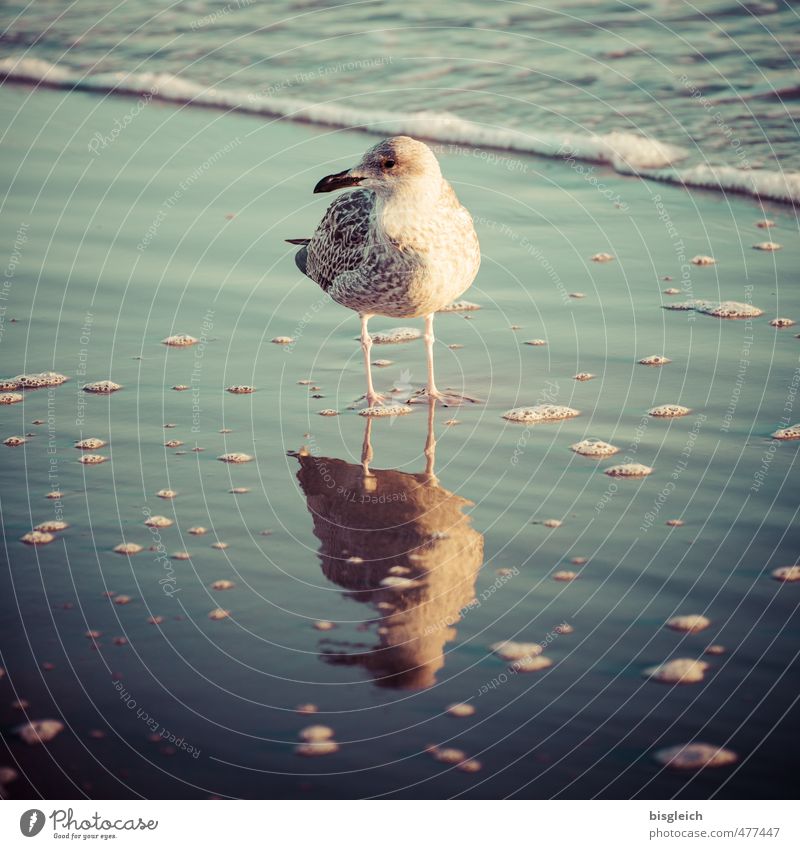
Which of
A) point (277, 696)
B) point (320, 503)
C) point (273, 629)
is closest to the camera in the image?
point (277, 696)

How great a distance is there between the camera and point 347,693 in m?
5.00

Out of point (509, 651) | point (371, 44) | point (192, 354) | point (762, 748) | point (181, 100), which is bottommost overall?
point (762, 748)

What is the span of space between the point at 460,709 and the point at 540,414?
10.7ft

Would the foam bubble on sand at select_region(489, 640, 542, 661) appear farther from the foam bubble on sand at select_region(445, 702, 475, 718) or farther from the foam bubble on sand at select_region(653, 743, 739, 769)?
the foam bubble on sand at select_region(653, 743, 739, 769)

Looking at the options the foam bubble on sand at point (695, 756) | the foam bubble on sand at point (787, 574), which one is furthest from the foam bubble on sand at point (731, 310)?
the foam bubble on sand at point (695, 756)

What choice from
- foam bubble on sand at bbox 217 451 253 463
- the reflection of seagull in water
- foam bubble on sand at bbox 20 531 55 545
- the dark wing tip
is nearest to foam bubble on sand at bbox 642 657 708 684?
the reflection of seagull in water

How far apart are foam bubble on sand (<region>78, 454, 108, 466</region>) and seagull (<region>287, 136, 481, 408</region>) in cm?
190

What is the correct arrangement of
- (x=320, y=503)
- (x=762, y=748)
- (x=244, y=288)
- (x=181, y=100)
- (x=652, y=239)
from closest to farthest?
(x=762, y=748), (x=320, y=503), (x=244, y=288), (x=652, y=239), (x=181, y=100)

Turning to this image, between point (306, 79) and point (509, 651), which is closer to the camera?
point (509, 651)

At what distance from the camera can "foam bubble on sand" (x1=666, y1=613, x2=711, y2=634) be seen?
5.39 metres

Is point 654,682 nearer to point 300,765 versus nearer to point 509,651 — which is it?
point 509,651

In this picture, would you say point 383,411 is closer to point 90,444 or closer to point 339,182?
point 339,182

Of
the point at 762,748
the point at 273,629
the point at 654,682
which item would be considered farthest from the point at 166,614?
the point at 762,748

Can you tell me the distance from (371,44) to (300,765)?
50.5 feet
